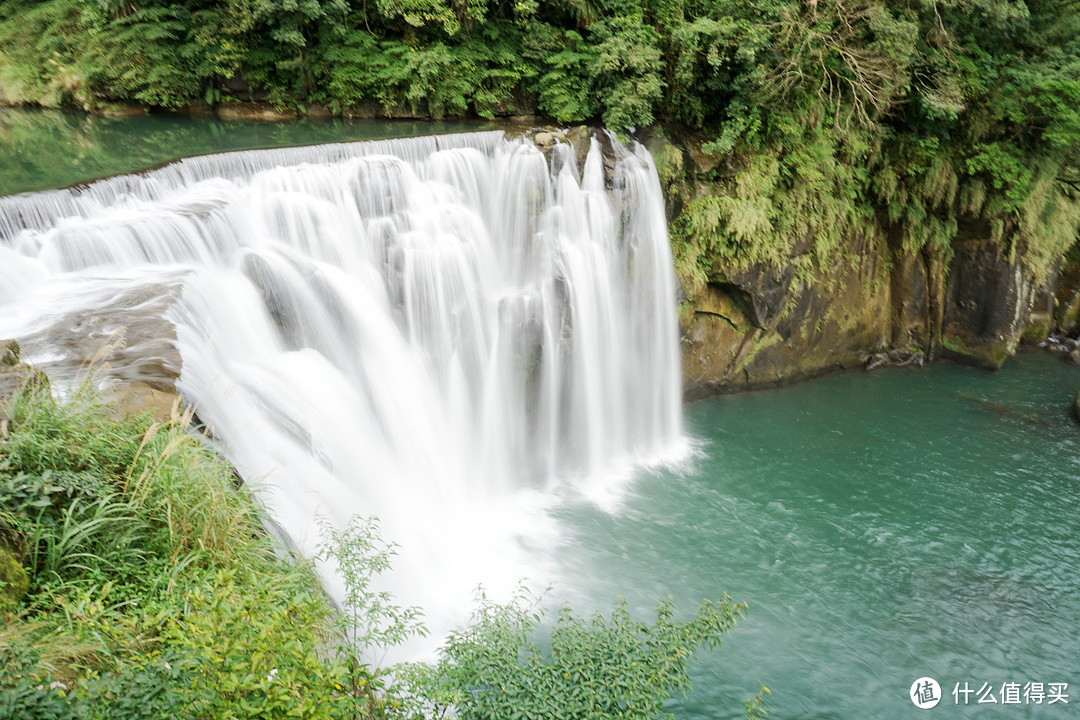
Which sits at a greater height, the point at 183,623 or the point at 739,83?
the point at 739,83

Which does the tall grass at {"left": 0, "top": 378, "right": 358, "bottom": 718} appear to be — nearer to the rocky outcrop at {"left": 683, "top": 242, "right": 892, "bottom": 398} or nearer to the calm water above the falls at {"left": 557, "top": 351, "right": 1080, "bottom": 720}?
the calm water above the falls at {"left": 557, "top": 351, "right": 1080, "bottom": 720}

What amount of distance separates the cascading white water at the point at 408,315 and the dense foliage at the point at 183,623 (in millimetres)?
1205

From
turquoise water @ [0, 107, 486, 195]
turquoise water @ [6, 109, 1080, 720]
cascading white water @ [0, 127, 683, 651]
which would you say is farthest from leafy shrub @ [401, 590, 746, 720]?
turquoise water @ [0, 107, 486, 195]

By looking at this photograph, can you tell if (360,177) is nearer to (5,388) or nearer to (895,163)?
(5,388)

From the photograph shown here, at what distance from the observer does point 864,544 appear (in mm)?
9719

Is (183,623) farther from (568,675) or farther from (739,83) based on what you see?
(739,83)

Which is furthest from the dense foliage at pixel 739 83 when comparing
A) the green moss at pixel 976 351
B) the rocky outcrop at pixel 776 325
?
the green moss at pixel 976 351

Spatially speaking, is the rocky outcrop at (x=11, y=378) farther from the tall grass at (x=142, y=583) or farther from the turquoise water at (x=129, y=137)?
the turquoise water at (x=129, y=137)

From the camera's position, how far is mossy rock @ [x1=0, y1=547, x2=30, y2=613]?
159 inches

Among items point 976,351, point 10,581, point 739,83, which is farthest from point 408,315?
point 976,351

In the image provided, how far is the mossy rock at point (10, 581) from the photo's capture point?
403 cm

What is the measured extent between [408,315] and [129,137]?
8.17 metres

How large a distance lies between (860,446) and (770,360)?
2.38m

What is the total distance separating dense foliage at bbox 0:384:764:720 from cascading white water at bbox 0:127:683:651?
1205 millimetres
